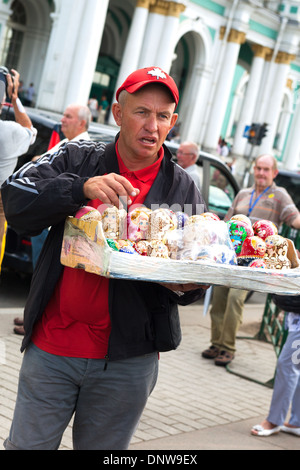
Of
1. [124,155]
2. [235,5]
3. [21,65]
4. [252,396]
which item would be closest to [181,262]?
[124,155]

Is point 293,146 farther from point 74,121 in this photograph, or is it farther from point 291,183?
point 74,121

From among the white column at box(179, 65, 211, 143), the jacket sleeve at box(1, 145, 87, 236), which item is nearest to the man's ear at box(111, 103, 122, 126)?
the jacket sleeve at box(1, 145, 87, 236)

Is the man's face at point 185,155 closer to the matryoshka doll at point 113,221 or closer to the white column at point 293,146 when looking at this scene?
the matryoshka doll at point 113,221

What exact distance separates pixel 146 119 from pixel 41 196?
1.56 feet

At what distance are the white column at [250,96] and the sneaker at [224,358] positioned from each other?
3481 centimetres

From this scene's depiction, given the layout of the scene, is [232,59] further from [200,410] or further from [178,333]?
[178,333]

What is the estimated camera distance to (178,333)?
9.89ft

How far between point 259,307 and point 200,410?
5.87 metres

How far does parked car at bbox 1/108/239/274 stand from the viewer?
27.0 ft

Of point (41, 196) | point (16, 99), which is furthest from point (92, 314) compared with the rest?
point (16, 99)

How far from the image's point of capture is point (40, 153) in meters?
8.47

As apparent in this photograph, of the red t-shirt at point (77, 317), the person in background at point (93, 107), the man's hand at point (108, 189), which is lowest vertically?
the red t-shirt at point (77, 317)

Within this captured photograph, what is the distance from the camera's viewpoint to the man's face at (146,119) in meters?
2.88

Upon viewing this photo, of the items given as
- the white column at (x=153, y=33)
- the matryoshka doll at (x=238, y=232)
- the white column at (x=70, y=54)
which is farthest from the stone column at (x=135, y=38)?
the matryoshka doll at (x=238, y=232)
